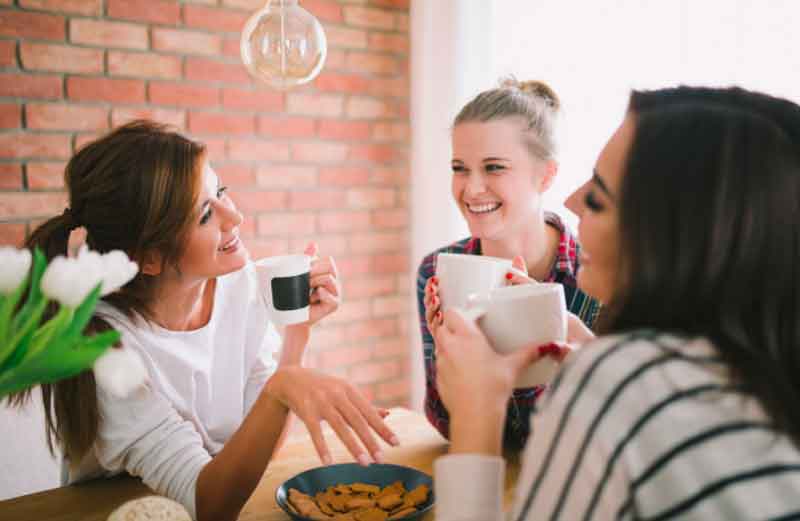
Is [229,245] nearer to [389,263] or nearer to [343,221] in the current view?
[343,221]

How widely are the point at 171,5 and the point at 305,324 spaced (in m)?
1.46

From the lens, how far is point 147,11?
92.1 inches

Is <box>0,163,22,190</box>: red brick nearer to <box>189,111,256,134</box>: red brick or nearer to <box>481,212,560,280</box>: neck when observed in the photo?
<box>189,111,256,134</box>: red brick

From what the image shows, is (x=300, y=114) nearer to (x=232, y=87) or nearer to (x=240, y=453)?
(x=232, y=87)

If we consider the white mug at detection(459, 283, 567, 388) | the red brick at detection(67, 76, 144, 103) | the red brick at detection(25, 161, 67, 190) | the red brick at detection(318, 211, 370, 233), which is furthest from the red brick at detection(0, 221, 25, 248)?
the white mug at detection(459, 283, 567, 388)

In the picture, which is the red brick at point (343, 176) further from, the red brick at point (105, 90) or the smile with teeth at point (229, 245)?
the smile with teeth at point (229, 245)

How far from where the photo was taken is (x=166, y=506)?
2.95 feet

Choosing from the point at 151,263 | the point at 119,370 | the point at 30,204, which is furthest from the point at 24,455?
the point at 119,370

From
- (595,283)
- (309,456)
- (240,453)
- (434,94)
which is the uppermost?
(434,94)

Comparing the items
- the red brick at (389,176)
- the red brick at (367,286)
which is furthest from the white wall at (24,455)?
the red brick at (389,176)

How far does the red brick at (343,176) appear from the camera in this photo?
9.19 ft

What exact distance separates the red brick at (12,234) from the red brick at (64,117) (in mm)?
314

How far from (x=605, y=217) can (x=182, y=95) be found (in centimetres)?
205

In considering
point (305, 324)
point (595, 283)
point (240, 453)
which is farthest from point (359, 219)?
point (595, 283)
